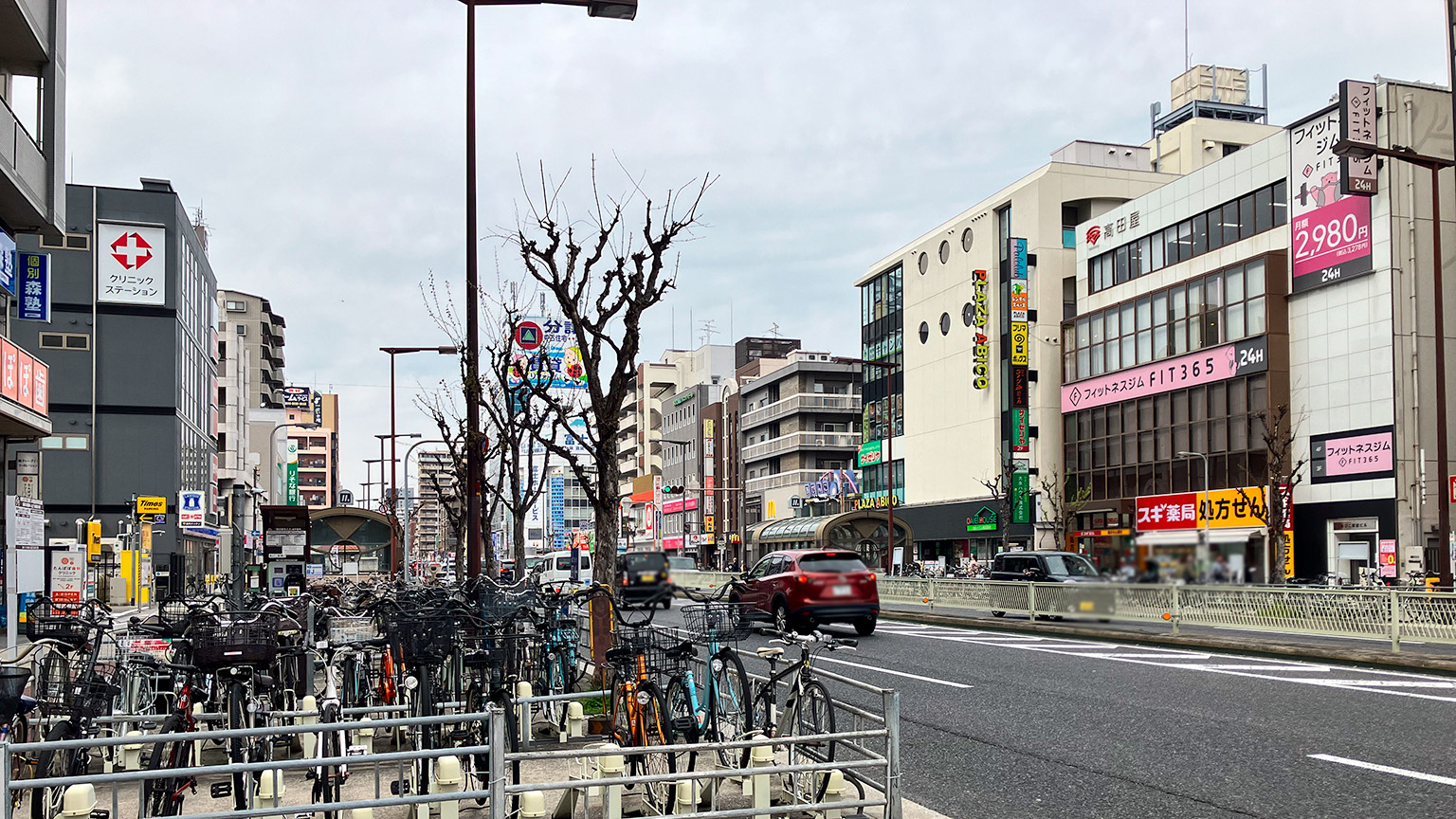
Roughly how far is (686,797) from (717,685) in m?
1.97

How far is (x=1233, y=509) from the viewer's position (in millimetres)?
1178

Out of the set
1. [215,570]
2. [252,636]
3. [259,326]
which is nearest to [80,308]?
[215,570]

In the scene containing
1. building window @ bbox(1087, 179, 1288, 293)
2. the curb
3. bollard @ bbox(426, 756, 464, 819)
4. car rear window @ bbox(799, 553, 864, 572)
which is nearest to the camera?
bollard @ bbox(426, 756, 464, 819)

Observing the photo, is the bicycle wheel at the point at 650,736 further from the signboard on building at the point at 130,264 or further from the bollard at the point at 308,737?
the signboard on building at the point at 130,264

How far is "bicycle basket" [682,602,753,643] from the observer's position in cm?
959

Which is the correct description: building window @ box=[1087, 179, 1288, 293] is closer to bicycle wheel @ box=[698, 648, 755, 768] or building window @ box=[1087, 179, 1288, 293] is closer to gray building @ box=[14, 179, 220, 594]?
gray building @ box=[14, 179, 220, 594]

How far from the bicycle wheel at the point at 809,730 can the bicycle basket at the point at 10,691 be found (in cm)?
491

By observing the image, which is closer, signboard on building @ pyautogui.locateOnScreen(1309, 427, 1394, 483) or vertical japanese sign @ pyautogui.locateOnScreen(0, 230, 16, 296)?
vertical japanese sign @ pyautogui.locateOnScreen(0, 230, 16, 296)

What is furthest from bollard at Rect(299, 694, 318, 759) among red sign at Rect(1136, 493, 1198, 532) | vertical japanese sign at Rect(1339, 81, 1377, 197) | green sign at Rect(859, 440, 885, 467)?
green sign at Rect(859, 440, 885, 467)

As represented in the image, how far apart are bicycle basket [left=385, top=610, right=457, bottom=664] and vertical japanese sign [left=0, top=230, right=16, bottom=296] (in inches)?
638

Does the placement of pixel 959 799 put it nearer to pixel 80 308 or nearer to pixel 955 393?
pixel 80 308

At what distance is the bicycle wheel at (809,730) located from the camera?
8266mm

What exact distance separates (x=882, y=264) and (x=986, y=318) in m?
16.7

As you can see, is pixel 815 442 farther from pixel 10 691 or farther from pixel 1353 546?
pixel 10 691
